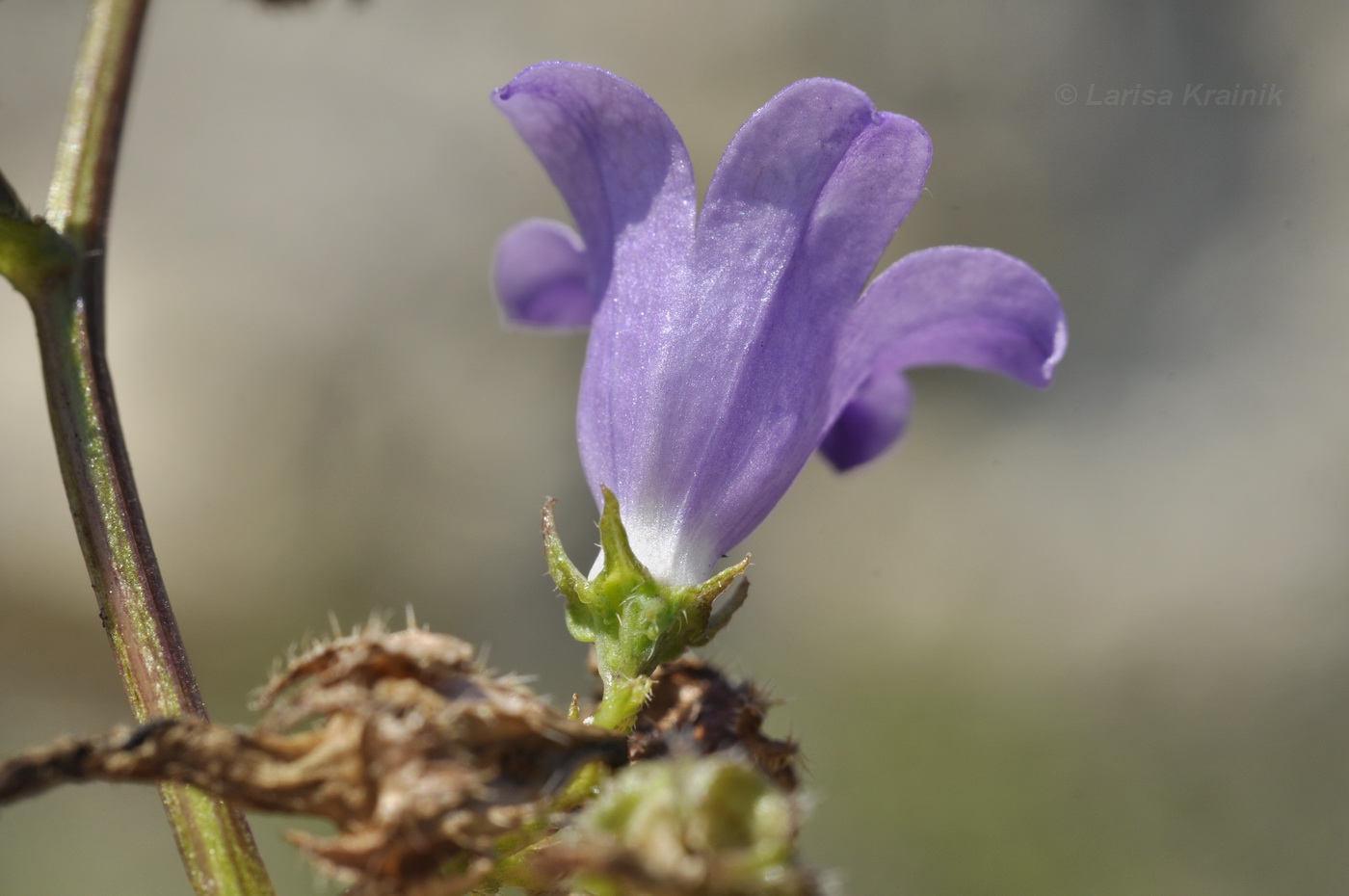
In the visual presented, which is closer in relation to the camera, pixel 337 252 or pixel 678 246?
pixel 678 246

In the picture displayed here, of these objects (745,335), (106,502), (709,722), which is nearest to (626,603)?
(709,722)

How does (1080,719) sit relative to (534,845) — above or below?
above

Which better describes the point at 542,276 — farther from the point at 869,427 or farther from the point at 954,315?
the point at 954,315

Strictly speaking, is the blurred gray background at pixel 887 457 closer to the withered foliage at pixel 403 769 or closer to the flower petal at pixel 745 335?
the flower petal at pixel 745 335

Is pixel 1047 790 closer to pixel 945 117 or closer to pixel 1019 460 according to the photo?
pixel 1019 460

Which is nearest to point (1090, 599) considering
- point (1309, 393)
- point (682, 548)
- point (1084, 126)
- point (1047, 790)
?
point (1047, 790)

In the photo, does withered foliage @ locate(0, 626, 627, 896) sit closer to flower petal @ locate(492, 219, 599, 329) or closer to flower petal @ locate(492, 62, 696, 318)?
flower petal @ locate(492, 62, 696, 318)

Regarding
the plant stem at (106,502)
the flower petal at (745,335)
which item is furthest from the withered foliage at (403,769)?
the flower petal at (745,335)
